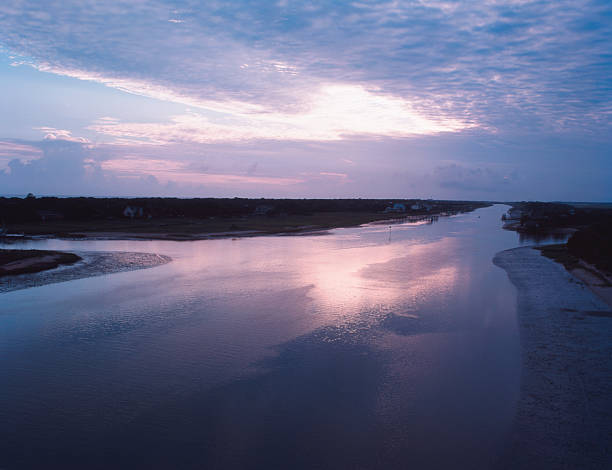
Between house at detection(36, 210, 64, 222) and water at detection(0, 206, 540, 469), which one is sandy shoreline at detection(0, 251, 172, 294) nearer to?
→ water at detection(0, 206, 540, 469)

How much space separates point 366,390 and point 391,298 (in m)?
8.08

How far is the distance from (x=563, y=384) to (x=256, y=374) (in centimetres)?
665

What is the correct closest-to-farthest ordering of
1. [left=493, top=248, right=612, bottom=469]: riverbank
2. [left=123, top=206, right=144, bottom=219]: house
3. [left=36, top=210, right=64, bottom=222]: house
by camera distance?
[left=493, top=248, right=612, bottom=469]: riverbank, [left=36, top=210, right=64, bottom=222]: house, [left=123, top=206, right=144, bottom=219]: house

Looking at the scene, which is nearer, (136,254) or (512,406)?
(512,406)

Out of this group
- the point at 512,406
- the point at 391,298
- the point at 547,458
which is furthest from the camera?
the point at 391,298

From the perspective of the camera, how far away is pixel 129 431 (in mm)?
7871

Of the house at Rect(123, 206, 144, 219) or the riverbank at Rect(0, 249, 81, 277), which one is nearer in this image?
the riverbank at Rect(0, 249, 81, 277)

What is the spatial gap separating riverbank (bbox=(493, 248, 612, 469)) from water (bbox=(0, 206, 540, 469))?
348 mm

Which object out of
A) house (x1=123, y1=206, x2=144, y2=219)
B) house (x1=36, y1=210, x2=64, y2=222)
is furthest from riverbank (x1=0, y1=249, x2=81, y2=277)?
house (x1=123, y1=206, x2=144, y2=219)

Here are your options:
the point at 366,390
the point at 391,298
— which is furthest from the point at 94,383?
the point at 391,298

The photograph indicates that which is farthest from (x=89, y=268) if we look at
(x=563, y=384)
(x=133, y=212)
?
(x=133, y=212)

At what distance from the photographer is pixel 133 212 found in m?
60.3

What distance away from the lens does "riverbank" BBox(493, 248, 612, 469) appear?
287 inches

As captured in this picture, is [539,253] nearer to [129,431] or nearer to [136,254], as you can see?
[136,254]
